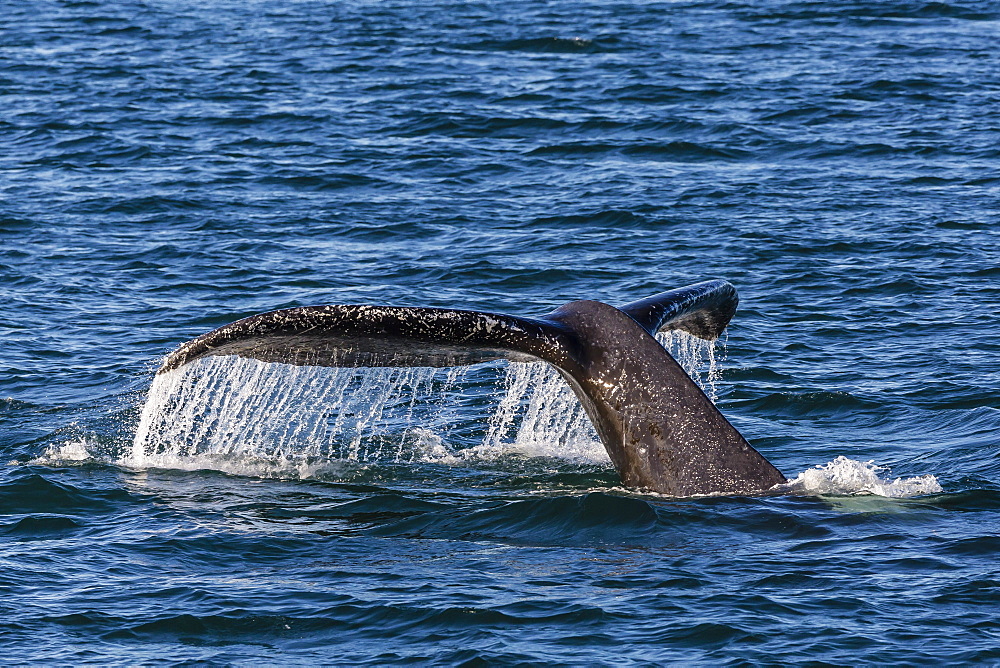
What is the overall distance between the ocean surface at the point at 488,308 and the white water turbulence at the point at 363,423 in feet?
0.16

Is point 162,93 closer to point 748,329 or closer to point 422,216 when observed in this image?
point 422,216

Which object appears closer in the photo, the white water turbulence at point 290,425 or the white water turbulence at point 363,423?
the white water turbulence at point 363,423

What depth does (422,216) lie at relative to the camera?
18609 mm

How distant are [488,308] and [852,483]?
244 inches

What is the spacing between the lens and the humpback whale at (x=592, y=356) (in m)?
8.23

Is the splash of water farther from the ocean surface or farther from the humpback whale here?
the humpback whale

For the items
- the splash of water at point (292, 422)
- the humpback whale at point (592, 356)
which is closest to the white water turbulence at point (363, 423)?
the splash of water at point (292, 422)

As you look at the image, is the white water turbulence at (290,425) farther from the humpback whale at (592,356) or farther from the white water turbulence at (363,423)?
the humpback whale at (592,356)

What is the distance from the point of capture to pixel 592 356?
28.9ft

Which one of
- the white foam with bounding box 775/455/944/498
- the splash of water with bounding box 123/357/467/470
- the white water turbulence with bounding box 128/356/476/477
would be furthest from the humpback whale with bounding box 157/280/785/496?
the splash of water with bounding box 123/357/467/470

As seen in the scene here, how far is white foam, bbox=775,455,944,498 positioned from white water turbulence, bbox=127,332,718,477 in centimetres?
98

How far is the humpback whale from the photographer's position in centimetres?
823

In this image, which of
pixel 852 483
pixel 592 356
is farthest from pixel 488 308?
pixel 592 356

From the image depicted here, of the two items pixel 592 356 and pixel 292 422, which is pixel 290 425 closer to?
pixel 292 422
